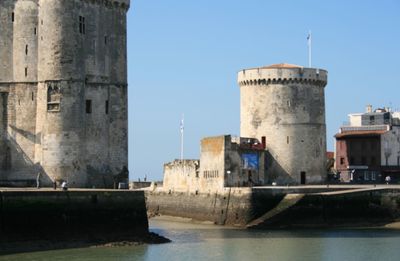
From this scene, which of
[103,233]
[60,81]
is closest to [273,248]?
[103,233]

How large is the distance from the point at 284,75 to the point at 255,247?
921 inches

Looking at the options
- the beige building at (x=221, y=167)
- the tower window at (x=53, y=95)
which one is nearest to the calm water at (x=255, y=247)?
the beige building at (x=221, y=167)

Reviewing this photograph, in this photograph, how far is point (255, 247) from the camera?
40562 mm

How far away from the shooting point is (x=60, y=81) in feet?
154

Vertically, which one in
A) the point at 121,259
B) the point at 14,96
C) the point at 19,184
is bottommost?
the point at 121,259

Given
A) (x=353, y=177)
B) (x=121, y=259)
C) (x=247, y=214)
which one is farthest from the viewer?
(x=353, y=177)

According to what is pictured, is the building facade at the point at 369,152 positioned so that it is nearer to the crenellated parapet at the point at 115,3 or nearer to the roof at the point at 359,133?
the roof at the point at 359,133

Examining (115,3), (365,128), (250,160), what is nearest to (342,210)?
(250,160)

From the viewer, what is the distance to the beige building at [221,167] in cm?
5556

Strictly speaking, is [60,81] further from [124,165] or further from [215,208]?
[215,208]

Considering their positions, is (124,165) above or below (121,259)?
above

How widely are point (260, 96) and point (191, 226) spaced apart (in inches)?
531

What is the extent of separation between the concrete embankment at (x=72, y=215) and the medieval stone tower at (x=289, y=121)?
2193 centimetres

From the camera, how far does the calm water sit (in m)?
36.9
